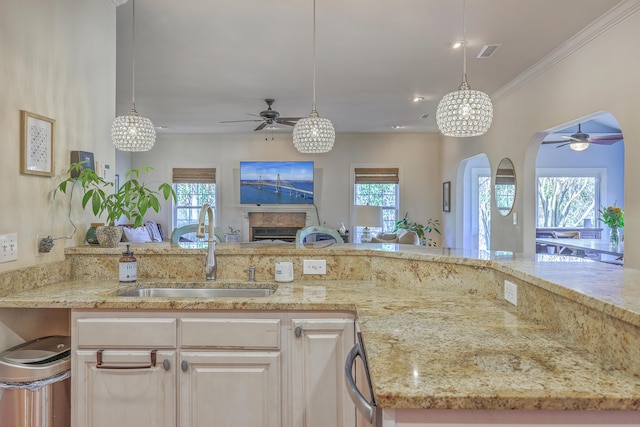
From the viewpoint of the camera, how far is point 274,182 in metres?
7.74

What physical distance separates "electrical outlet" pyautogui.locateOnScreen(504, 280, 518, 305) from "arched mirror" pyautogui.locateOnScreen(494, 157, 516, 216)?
3.24 meters

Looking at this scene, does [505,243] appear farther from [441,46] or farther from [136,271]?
[136,271]

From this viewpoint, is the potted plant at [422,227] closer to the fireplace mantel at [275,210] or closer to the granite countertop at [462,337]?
the fireplace mantel at [275,210]

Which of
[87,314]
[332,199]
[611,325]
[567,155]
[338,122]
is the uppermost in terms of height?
[338,122]

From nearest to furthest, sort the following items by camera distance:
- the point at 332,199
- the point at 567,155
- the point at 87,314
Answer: the point at 87,314
the point at 567,155
the point at 332,199

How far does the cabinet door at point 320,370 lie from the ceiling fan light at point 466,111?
1.28 m

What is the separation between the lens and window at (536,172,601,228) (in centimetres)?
730

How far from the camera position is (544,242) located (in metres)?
5.51

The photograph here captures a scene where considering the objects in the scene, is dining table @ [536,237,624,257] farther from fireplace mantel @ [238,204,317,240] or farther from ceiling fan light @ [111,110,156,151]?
ceiling fan light @ [111,110,156,151]

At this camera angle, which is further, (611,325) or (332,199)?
(332,199)

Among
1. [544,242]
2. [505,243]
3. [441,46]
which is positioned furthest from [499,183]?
[441,46]

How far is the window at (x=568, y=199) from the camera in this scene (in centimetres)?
730

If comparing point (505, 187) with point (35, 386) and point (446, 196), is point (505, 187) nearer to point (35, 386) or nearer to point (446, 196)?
point (446, 196)

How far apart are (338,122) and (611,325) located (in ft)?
20.0
